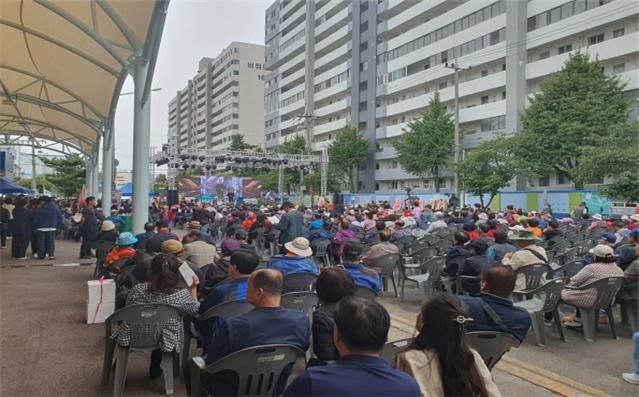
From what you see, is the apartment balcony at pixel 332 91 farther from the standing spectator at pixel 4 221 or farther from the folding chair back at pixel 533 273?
the folding chair back at pixel 533 273

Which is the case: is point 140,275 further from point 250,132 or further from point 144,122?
point 250,132

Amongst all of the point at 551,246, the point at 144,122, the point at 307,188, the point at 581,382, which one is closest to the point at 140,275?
the point at 581,382

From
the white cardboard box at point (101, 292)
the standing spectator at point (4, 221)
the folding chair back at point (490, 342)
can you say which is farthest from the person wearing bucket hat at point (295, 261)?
the standing spectator at point (4, 221)

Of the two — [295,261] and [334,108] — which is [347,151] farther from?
[295,261]

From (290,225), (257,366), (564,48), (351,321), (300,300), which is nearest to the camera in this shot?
(351,321)

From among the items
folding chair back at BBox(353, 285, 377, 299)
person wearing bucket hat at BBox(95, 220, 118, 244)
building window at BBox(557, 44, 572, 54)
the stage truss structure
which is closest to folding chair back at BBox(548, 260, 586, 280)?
folding chair back at BBox(353, 285, 377, 299)

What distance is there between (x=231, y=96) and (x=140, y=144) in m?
90.2

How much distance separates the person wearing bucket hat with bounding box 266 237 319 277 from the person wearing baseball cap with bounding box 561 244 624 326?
308 centimetres

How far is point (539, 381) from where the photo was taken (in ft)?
14.0

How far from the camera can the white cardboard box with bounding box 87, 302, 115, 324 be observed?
228 inches

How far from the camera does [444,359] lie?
7.28 feet

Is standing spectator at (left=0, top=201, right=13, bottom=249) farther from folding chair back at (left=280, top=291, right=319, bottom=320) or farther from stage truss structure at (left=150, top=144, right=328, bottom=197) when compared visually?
stage truss structure at (left=150, top=144, right=328, bottom=197)

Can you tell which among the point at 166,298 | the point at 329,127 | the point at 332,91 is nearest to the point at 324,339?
the point at 166,298

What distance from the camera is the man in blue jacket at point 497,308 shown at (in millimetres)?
3109
